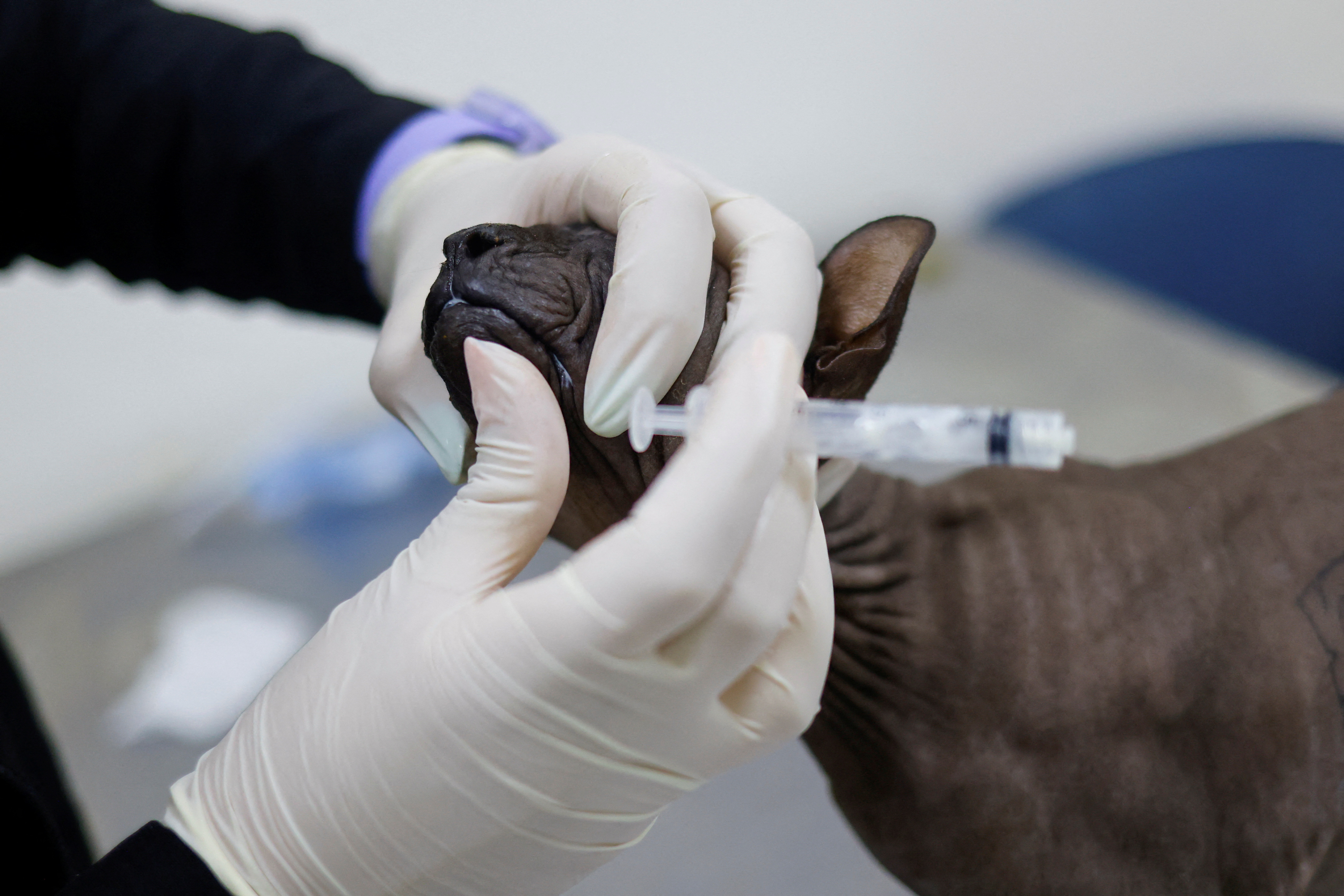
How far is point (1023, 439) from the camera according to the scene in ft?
2.77

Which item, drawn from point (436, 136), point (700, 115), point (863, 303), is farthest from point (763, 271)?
point (700, 115)

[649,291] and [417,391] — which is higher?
[649,291]

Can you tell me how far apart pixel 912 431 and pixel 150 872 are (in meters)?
0.79

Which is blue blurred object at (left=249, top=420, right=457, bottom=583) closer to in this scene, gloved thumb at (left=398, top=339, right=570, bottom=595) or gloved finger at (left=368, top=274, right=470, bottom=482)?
gloved finger at (left=368, top=274, right=470, bottom=482)

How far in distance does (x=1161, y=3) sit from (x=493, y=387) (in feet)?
9.41

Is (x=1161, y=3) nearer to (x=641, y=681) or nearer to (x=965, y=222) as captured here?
(x=965, y=222)

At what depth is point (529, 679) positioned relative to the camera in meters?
0.88

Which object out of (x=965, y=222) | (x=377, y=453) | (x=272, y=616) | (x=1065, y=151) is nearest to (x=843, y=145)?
(x=965, y=222)

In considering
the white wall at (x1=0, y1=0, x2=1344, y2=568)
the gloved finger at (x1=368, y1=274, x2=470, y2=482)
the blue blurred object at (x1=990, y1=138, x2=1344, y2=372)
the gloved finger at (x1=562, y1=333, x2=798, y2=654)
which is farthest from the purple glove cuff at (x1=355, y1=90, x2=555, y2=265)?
the blue blurred object at (x1=990, y1=138, x2=1344, y2=372)

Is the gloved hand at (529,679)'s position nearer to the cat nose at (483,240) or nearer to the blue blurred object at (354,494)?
the cat nose at (483,240)

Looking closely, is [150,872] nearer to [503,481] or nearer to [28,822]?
[28,822]

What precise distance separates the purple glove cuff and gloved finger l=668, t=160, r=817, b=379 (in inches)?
19.9

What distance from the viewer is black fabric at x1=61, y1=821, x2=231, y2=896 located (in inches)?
36.2

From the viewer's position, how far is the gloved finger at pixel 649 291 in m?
1.00
